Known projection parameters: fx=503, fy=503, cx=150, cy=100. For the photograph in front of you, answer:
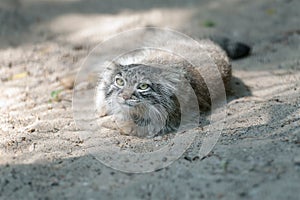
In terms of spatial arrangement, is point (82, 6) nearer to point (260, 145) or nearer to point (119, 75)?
point (119, 75)

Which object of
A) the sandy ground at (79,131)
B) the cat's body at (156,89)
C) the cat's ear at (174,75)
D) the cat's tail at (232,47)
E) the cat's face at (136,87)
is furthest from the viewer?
the cat's tail at (232,47)

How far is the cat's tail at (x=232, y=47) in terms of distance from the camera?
6781mm

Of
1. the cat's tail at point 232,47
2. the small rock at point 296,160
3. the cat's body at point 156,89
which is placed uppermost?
the cat's tail at point 232,47

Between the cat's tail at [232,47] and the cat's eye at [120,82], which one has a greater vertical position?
the cat's tail at [232,47]

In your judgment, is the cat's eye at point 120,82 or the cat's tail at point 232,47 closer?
the cat's eye at point 120,82

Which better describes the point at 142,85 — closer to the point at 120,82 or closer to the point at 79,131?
the point at 120,82

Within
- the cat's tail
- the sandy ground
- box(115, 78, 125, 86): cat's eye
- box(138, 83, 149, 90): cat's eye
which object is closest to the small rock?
the sandy ground

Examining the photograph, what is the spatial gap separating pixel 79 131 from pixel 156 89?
872 mm

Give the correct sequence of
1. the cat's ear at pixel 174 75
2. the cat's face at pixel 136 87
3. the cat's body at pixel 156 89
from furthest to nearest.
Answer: the cat's ear at pixel 174 75 < the cat's body at pixel 156 89 < the cat's face at pixel 136 87

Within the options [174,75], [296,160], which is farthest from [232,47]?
[296,160]

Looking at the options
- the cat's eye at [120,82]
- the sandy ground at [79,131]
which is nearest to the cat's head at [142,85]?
the cat's eye at [120,82]

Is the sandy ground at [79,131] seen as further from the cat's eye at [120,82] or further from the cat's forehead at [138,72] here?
the cat's forehead at [138,72]

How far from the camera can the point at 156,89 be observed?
5000 mm

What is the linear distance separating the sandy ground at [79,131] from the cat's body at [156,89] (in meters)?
0.40
